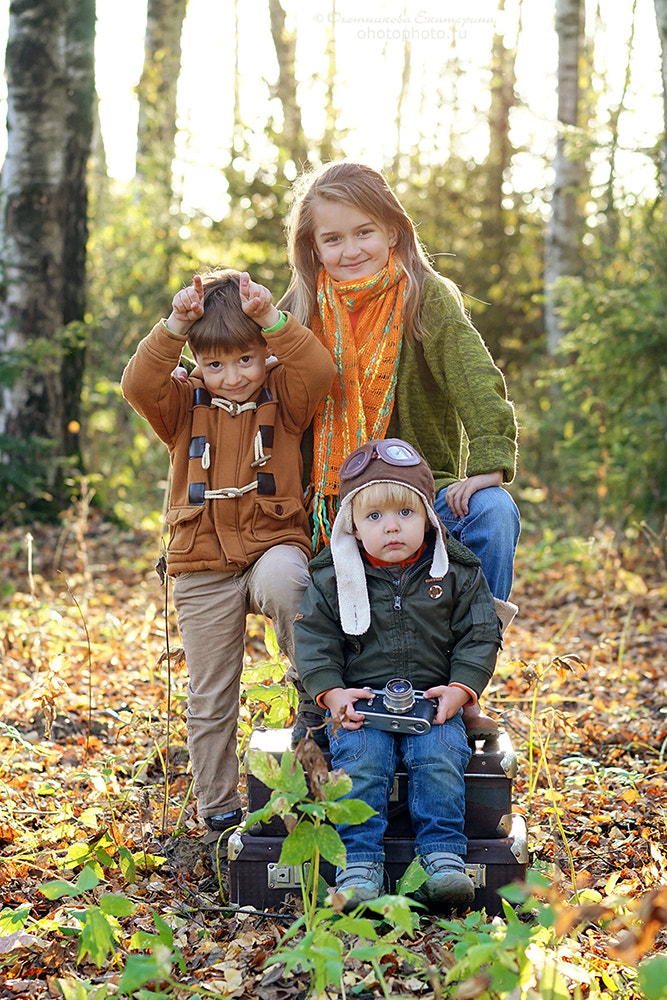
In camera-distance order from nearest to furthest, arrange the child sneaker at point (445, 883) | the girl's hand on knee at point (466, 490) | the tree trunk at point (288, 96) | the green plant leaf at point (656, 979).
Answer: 1. the green plant leaf at point (656, 979)
2. the child sneaker at point (445, 883)
3. the girl's hand on knee at point (466, 490)
4. the tree trunk at point (288, 96)

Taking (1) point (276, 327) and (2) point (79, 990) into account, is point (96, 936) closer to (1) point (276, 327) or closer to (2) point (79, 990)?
(2) point (79, 990)

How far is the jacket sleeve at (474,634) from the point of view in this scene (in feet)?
8.96

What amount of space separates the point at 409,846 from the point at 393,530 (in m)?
0.84

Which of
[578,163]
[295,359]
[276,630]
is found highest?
[578,163]

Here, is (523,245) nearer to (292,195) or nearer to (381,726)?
(292,195)

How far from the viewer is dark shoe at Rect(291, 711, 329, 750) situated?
2.83 metres

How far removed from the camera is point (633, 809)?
3.40 m

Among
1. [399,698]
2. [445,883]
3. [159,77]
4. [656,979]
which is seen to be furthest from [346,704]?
[159,77]

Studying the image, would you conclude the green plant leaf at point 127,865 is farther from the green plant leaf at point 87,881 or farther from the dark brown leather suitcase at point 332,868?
the green plant leaf at point 87,881

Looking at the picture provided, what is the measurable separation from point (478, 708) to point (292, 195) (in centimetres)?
181

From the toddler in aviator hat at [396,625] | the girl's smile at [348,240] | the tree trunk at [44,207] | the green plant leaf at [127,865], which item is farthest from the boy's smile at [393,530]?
the tree trunk at [44,207]

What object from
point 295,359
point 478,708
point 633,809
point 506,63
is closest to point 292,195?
point 295,359

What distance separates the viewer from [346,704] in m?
2.67

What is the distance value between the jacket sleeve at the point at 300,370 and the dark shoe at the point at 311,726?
2.88ft
